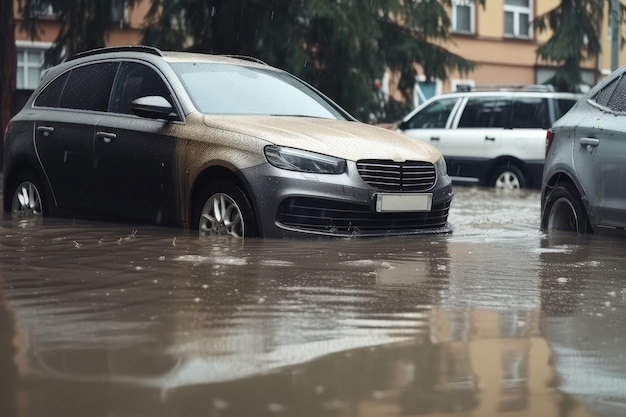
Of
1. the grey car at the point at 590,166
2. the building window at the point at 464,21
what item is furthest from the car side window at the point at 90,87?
the building window at the point at 464,21

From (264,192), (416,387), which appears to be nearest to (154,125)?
(264,192)

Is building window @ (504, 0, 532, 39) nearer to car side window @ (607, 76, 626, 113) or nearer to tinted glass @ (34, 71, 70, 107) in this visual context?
tinted glass @ (34, 71, 70, 107)

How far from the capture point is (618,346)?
5348 millimetres

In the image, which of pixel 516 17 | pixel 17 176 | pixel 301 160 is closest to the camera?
pixel 301 160

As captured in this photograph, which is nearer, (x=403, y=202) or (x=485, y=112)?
(x=403, y=202)

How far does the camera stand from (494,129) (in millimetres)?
20469

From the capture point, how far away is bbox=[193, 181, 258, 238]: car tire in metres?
9.09

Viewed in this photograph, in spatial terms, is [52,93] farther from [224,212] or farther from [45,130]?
[224,212]

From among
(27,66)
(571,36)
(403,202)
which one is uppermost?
(571,36)

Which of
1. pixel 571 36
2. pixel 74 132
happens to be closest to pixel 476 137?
pixel 571 36

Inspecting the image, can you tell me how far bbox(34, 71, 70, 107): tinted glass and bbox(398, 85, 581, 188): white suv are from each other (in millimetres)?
9743

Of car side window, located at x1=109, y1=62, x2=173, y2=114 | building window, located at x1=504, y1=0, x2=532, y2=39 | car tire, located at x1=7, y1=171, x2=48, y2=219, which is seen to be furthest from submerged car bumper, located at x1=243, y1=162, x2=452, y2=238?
building window, located at x1=504, y1=0, x2=532, y2=39

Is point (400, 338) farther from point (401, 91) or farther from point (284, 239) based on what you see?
point (401, 91)

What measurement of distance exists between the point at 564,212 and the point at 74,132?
3.90 m
